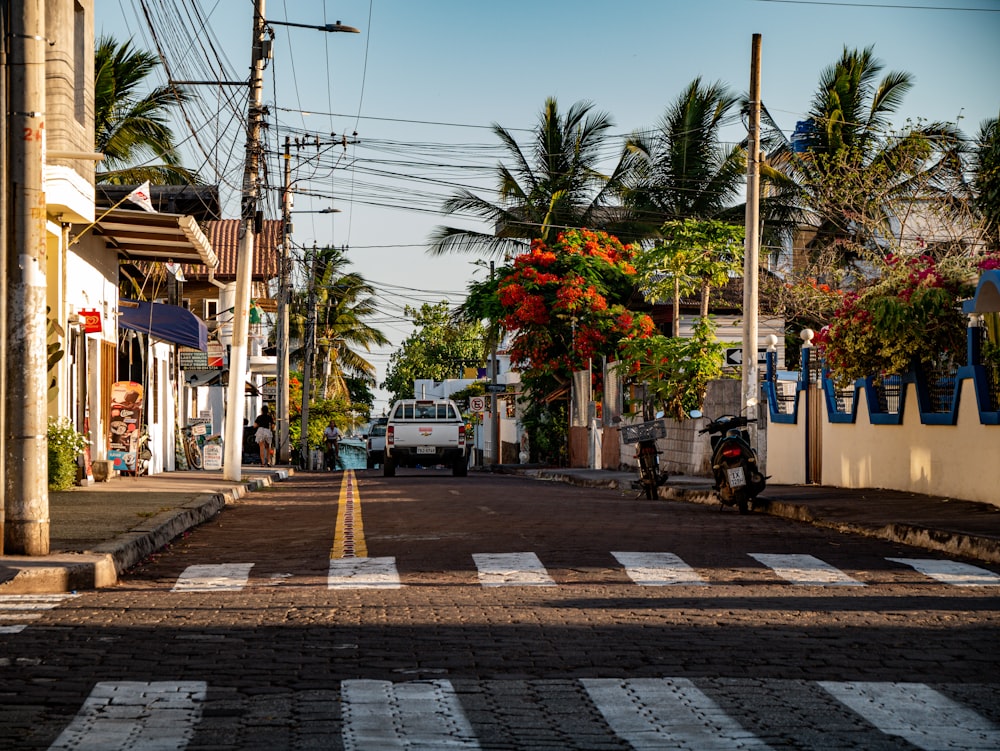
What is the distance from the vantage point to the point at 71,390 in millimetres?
24234

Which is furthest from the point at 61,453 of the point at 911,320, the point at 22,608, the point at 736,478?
the point at 911,320

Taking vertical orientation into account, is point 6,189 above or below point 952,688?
above

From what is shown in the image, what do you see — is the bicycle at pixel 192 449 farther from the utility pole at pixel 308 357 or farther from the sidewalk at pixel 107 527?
the utility pole at pixel 308 357

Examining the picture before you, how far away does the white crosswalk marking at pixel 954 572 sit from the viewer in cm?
1110

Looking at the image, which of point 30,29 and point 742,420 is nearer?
point 30,29

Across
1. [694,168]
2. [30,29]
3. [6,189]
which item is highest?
[694,168]

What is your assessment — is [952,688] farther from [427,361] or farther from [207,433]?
[427,361]

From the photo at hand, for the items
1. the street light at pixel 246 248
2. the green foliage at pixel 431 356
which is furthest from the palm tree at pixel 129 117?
the green foliage at pixel 431 356

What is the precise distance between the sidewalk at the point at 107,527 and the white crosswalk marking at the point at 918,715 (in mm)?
6265

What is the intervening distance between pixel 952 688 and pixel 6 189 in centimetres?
819

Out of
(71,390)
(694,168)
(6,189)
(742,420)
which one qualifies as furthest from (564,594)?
(694,168)

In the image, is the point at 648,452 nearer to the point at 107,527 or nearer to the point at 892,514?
the point at 892,514

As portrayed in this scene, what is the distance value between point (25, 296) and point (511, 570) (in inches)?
178

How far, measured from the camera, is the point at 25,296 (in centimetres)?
1132
